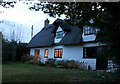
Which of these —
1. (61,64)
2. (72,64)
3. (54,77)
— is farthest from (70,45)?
(54,77)

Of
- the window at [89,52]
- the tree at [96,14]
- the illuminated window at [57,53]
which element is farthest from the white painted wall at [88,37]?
the tree at [96,14]

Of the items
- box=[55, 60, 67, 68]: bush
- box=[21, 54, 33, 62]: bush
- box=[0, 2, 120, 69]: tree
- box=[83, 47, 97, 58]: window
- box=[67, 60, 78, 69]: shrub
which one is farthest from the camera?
box=[21, 54, 33, 62]: bush

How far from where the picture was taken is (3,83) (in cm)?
1248

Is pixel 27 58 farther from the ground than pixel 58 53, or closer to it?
closer to it

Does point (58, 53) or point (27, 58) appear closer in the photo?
point (58, 53)

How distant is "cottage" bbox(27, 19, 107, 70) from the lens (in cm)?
2802

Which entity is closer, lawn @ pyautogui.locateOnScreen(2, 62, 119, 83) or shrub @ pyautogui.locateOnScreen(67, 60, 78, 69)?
lawn @ pyautogui.locateOnScreen(2, 62, 119, 83)

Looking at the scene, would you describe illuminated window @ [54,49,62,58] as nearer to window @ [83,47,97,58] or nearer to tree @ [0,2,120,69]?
window @ [83,47,97,58]

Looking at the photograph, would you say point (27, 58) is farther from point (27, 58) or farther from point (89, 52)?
point (89, 52)

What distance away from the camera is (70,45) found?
32.7m

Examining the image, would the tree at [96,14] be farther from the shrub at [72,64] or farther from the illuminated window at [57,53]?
the illuminated window at [57,53]

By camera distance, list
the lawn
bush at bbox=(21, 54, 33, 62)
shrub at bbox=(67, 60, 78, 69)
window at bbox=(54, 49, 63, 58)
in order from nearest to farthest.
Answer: the lawn < shrub at bbox=(67, 60, 78, 69) < window at bbox=(54, 49, 63, 58) < bush at bbox=(21, 54, 33, 62)

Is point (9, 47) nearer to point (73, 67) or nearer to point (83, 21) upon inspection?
point (73, 67)

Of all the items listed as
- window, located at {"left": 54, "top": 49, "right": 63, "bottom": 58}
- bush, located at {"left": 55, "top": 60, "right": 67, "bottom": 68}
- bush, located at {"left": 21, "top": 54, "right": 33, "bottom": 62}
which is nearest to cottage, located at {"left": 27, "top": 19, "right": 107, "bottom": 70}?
window, located at {"left": 54, "top": 49, "right": 63, "bottom": 58}
